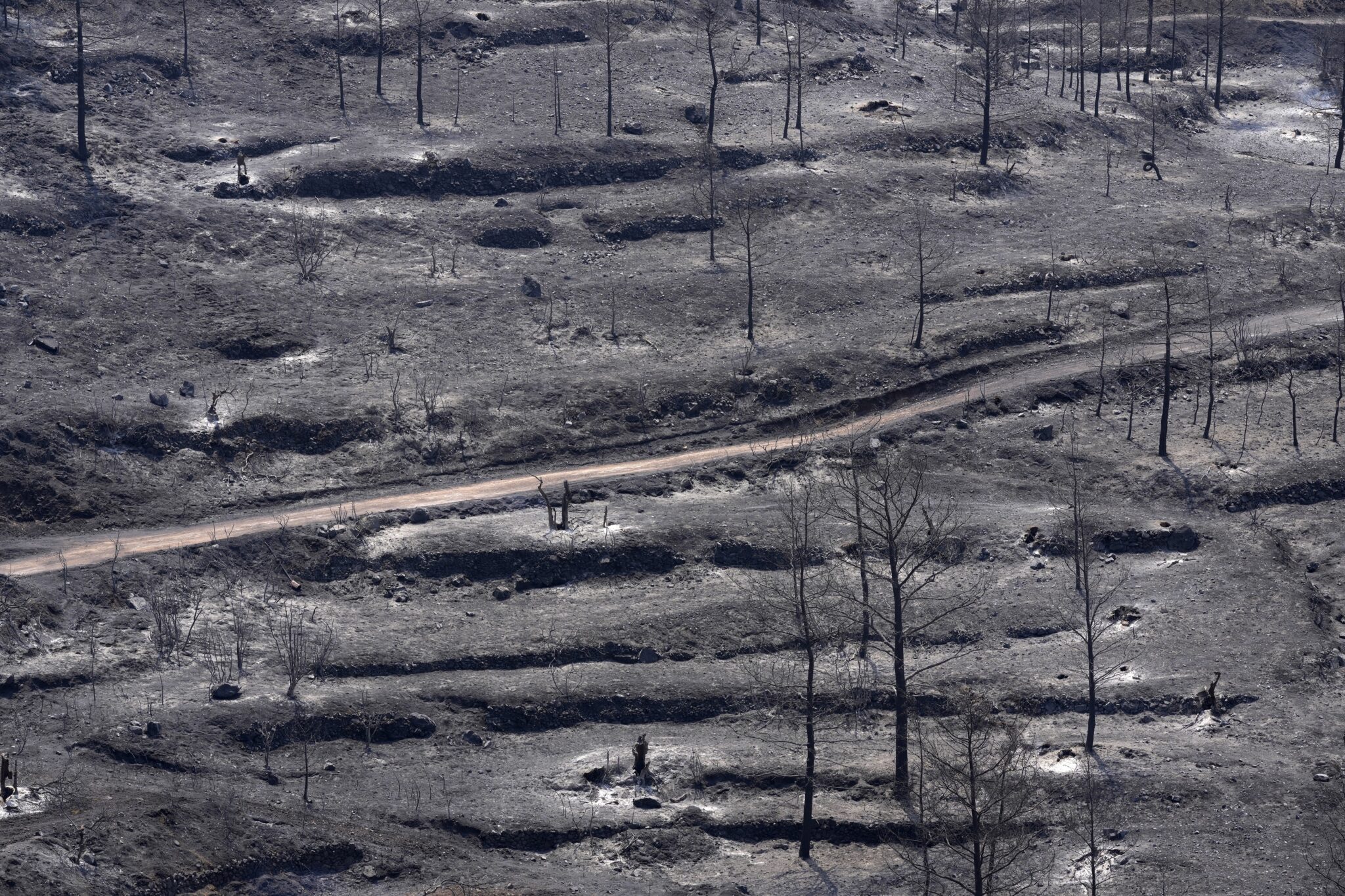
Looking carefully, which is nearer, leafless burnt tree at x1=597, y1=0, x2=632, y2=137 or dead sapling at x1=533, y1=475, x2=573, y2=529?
dead sapling at x1=533, y1=475, x2=573, y2=529

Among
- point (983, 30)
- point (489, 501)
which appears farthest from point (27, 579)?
point (983, 30)

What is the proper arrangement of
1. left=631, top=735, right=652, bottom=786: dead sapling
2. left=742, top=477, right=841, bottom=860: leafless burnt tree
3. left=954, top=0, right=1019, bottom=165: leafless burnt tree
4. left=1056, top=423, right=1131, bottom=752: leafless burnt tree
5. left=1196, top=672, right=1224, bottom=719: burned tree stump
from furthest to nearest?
left=954, top=0, right=1019, bottom=165: leafless burnt tree
left=1196, top=672, right=1224, bottom=719: burned tree stump
left=1056, top=423, right=1131, bottom=752: leafless burnt tree
left=631, top=735, right=652, bottom=786: dead sapling
left=742, top=477, right=841, bottom=860: leafless burnt tree

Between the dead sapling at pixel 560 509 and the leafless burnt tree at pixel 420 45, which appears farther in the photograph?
the leafless burnt tree at pixel 420 45

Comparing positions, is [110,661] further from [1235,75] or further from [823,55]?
[1235,75]

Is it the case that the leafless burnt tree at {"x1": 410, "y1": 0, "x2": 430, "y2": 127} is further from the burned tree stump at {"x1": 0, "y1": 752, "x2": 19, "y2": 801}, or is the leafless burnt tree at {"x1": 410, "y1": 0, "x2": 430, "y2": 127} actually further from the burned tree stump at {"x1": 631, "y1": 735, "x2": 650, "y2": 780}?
the burned tree stump at {"x1": 0, "y1": 752, "x2": 19, "y2": 801}

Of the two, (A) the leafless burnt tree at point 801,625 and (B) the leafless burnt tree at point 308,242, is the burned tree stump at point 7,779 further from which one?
(B) the leafless burnt tree at point 308,242

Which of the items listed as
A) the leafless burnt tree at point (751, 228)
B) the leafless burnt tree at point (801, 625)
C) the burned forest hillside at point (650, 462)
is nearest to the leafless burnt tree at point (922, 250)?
the burned forest hillside at point (650, 462)

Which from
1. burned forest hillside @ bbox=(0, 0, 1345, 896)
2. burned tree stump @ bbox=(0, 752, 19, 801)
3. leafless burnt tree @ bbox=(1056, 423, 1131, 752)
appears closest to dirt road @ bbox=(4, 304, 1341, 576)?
burned forest hillside @ bbox=(0, 0, 1345, 896)
